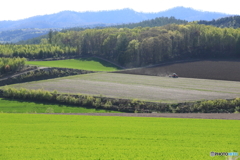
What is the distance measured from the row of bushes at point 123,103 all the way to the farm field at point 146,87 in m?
2.94

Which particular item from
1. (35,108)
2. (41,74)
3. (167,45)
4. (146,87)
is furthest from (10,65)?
(167,45)

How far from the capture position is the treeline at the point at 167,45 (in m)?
110

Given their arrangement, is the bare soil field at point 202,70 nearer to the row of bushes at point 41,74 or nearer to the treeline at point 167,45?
the treeline at point 167,45

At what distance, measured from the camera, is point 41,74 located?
78375 millimetres

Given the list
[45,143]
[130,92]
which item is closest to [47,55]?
[130,92]

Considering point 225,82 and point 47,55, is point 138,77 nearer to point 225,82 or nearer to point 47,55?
point 225,82

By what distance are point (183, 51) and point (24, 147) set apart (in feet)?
336

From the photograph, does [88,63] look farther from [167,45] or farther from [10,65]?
[10,65]

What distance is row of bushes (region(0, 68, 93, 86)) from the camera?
74.1 meters

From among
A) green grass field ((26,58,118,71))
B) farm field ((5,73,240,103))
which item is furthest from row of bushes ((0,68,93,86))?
green grass field ((26,58,118,71))

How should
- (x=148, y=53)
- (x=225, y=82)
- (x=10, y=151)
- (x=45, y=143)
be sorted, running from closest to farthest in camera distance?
(x=10, y=151) < (x=45, y=143) < (x=225, y=82) < (x=148, y=53)

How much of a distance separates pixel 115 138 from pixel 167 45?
89457 mm

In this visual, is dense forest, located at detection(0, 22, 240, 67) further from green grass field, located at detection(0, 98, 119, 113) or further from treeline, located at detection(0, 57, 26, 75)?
green grass field, located at detection(0, 98, 119, 113)

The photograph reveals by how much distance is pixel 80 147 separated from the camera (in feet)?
76.2
